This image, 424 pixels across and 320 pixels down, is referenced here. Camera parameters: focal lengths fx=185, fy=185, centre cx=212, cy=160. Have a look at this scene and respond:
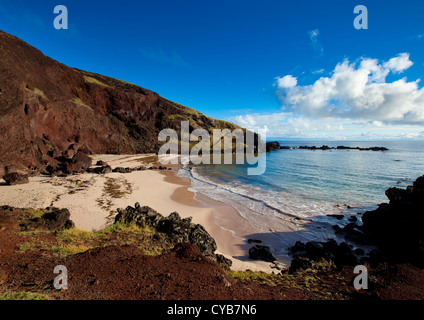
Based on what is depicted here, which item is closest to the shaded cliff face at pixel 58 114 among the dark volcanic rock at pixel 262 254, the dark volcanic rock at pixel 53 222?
the dark volcanic rock at pixel 53 222

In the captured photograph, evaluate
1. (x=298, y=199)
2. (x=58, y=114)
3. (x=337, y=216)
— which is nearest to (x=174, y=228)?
(x=337, y=216)

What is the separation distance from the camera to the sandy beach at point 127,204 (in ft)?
40.5

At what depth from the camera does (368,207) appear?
66.8 feet

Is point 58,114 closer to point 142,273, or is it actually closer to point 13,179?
point 13,179

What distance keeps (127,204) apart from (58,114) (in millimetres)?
34883

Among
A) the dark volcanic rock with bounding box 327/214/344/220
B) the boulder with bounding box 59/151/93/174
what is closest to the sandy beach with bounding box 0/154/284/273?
the boulder with bounding box 59/151/93/174

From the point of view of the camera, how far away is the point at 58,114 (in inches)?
1517

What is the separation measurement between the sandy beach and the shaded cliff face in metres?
8.57

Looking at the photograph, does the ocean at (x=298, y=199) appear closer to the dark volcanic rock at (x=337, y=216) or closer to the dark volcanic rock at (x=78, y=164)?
the dark volcanic rock at (x=337, y=216)

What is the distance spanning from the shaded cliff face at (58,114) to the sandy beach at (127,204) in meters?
8.57

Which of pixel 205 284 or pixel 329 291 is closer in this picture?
pixel 205 284
